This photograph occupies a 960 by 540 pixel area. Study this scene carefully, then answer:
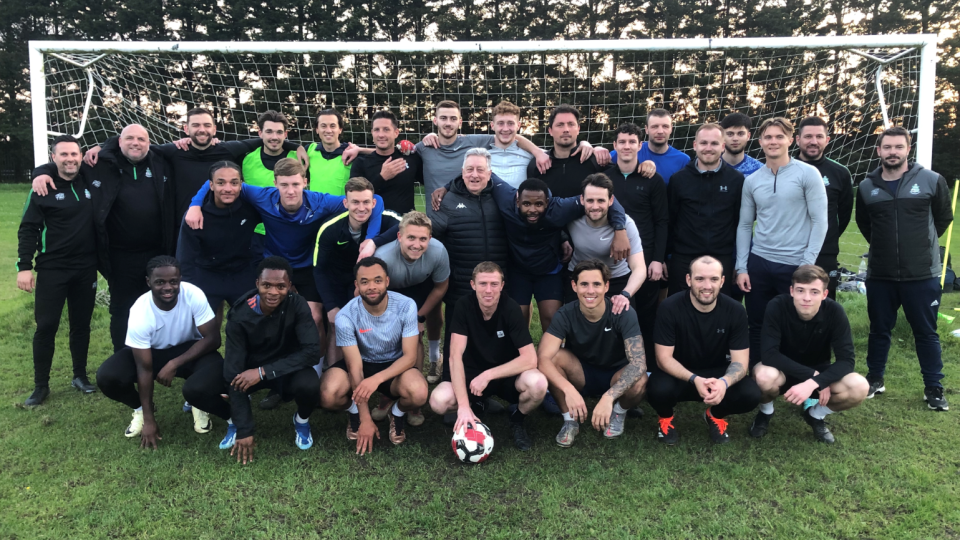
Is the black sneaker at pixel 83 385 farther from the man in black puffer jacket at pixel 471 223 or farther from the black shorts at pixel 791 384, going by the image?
the black shorts at pixel 791 384

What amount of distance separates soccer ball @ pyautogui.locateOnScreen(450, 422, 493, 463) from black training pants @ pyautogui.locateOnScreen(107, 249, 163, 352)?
2.99 meters

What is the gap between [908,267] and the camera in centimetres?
420

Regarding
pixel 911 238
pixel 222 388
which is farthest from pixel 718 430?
pixel 222 388

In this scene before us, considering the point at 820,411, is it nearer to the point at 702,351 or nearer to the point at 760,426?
the point at 760,426

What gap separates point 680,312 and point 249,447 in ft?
9.44

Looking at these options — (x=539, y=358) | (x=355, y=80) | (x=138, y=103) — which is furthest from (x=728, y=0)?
(x=539, y=358)

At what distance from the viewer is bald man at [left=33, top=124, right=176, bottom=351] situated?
4.44 m

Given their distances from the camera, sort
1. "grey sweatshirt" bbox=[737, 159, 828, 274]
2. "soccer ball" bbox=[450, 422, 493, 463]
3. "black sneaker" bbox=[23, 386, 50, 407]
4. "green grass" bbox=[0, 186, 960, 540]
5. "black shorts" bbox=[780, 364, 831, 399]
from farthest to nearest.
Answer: "black sneaker" bbox=[23, 386, 50, 407], "grey sweatshirt" bbox=[737, 159, 828, 274], "black shorts" bbox=[780, 364, 831, 399], "soccer ball" bbox=[450, 422, 493, 463], "green grass" bbox=[0, 186, 960, 540]

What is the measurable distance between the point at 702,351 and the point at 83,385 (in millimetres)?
4877

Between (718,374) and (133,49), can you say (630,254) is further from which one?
(133,49)

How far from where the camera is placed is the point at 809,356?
383cm

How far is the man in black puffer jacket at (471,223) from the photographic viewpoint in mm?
4109

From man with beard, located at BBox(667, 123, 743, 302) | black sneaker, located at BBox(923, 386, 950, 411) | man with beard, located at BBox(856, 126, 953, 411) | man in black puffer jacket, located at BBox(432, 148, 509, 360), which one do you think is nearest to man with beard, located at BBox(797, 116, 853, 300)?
man with beard, located at BBox(856, 126, 953, 411)

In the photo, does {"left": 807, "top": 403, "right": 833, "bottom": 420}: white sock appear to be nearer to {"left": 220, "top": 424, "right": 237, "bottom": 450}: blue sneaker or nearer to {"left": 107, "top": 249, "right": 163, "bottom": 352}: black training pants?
{"left": 220, "top": 424, "right": 237, "bottom": 450}: blue sneaker
